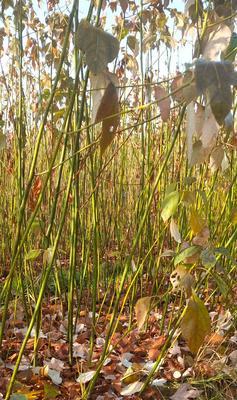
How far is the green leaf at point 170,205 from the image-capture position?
3.02 feet

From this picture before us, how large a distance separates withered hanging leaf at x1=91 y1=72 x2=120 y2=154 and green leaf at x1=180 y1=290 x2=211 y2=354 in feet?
1.17

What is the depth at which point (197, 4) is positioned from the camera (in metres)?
0.87

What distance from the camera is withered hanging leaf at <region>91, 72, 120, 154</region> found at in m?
0.61

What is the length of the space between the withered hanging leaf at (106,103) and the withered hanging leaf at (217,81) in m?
0.13

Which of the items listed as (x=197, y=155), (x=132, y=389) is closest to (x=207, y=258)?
(x=197, y=155)

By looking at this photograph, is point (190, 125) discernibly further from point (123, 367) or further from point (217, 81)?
point (123, 367)

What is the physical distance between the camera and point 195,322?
33.4 inches

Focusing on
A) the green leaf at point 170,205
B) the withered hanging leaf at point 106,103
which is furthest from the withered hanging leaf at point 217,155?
the withered hanging leaf at point 106,103

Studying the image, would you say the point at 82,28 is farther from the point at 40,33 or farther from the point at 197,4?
the point at 40,33

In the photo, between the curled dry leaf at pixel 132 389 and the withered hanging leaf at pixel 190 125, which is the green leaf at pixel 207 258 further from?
the curled dry leaf at pixel 132 389

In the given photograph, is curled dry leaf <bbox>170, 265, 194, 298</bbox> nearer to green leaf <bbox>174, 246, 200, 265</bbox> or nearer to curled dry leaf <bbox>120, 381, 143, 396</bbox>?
green leaf <bbox>174, 246, 200, 265</bbox>

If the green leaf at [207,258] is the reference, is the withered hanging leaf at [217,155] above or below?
above

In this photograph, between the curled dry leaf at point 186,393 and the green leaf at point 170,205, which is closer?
the green leaf at point 170,205

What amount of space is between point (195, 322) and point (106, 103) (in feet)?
1.43
